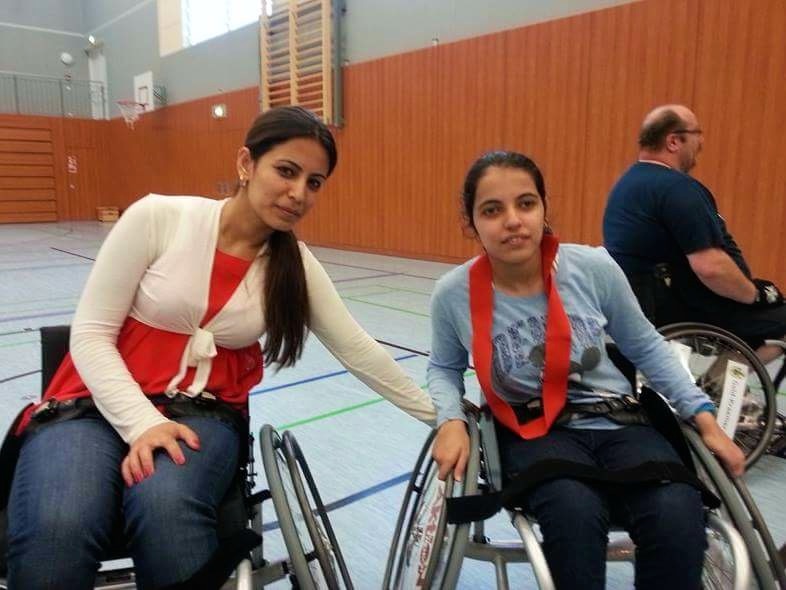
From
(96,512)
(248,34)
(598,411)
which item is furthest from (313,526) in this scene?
(248,34)

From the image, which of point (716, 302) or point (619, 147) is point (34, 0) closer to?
point (619, 147)

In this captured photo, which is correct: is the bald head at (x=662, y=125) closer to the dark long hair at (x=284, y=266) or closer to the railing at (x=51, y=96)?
the dark long hair at (x=284, y=266)

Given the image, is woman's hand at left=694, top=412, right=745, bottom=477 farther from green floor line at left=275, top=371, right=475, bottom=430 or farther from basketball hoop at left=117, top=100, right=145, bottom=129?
basketball hoop at left=117, top=100, right=145, bottom=129

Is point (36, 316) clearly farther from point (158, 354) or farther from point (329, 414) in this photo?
point (158, 354)

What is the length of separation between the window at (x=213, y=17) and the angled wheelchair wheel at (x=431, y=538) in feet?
26.3

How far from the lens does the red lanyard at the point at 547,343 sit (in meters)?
1.14

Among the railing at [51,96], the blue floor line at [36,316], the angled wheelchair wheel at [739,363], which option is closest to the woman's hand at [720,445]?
the angled wheelchair wheel at [739,363]

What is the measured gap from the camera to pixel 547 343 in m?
1.14

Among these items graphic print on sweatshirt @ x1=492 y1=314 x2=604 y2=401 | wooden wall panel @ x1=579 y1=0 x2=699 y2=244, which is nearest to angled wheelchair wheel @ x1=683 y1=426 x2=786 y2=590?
graphic print on sweatshirt @ x1=492 y1=314 x2=604 y2=401

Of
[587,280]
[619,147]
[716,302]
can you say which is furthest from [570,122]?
[587,280]

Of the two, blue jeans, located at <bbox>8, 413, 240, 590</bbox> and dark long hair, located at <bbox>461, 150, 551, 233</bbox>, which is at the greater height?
dark long hair, located at <bbox>461, 150, 551, 233</bbox>

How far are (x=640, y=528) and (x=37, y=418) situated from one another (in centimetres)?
97

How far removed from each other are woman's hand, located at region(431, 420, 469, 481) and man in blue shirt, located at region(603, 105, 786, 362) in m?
1.00

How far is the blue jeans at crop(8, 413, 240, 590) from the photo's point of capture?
84cm
